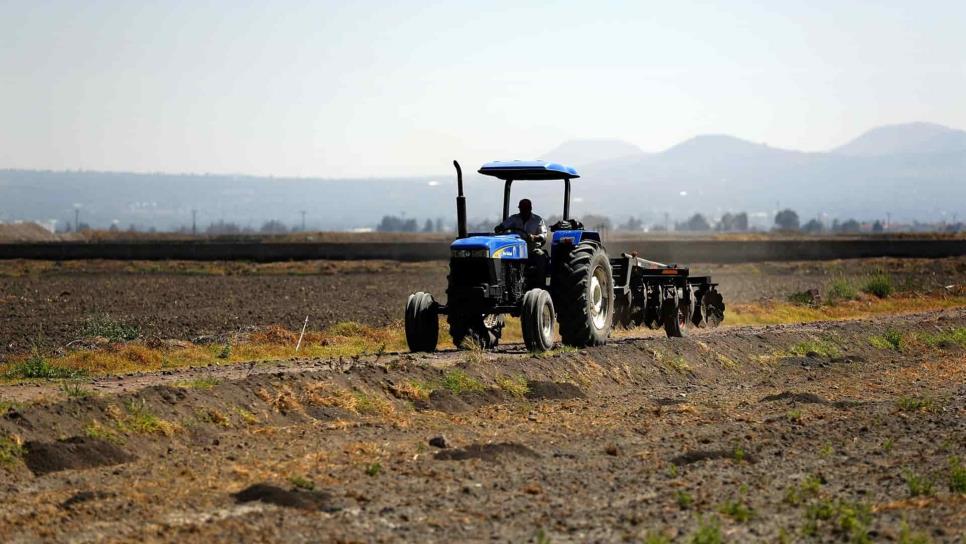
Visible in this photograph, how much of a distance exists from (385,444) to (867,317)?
22.3 m

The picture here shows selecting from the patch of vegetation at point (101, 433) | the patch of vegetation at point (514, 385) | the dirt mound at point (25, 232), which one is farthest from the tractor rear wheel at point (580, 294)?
the dirt mound at point (25, 232)

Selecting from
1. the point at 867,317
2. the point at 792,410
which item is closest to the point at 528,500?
the point at 792,410

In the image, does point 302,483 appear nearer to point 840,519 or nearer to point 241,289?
point 840,519

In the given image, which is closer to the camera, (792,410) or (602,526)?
(602,526)

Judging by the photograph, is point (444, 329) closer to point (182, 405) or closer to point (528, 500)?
point (182, 405)

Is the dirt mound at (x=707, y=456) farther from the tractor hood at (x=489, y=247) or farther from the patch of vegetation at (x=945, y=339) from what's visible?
the patch of vegetation at (x=945, y=339)

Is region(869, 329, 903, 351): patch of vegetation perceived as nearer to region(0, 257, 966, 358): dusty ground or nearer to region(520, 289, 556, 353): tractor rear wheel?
region(520, 289, 556, 353): tractor rear wheel

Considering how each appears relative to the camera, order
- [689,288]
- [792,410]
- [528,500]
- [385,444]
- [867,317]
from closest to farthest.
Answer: [528,500], [385,444], [792,410], [689,288], [867,317]

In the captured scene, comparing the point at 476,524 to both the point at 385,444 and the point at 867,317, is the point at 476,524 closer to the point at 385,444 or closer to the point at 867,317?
the point at 385,444

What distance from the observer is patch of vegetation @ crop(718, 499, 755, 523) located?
1075 cm

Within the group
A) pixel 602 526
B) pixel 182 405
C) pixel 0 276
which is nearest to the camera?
pixel 602 526

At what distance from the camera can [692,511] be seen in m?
11.0

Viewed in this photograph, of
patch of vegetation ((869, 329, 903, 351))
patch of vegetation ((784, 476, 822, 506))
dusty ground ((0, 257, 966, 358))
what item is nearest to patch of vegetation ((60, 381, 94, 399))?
patch of vegetation ((784, 476, 822, 506))

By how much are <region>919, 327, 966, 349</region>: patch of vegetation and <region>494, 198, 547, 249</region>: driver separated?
352 inches
